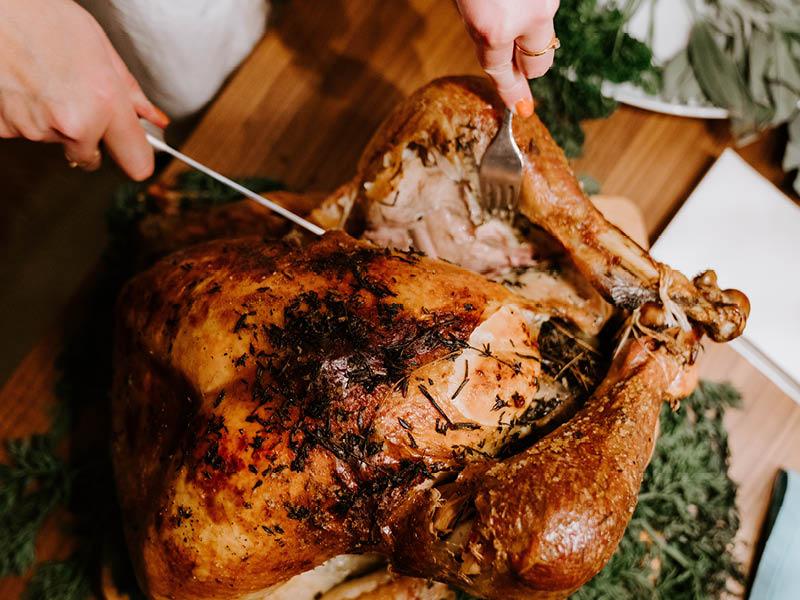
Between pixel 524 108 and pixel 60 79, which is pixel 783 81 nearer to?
pixel 524 108

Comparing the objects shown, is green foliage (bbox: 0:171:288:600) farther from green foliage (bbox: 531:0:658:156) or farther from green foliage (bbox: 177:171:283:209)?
green foliage (bbox: 531:0:658:156)

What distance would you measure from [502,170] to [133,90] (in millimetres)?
765

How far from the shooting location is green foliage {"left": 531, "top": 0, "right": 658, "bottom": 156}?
72.5 inches

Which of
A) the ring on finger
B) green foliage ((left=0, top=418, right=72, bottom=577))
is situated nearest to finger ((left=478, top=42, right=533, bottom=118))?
the ring on finger

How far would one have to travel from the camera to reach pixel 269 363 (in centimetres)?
122

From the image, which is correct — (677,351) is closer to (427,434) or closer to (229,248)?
(427,434)

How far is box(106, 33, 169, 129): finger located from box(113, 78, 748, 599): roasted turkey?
308mm

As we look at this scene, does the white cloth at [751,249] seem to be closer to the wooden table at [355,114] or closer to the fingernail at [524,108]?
the wooden table at [355,114]

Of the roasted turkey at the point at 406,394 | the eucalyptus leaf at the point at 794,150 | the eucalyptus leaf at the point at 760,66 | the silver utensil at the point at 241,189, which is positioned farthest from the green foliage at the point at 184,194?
the eucalyptus leaf at the point at 794,150

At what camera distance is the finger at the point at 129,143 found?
4.50 ft

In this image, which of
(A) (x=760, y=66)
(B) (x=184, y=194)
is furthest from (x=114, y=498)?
(A) (x=760, y=66)

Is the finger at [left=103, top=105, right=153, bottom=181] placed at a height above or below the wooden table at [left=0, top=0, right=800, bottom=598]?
below

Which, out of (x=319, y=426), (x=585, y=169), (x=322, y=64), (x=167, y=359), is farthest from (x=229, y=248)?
(x=585, y=169)

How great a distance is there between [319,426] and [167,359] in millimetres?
343
